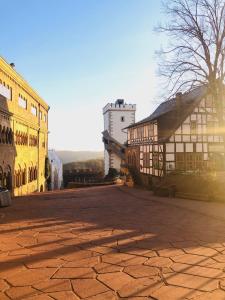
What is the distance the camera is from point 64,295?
5.01 m

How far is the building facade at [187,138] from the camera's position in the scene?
80.6 ft

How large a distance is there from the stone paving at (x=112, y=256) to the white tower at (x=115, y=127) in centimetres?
3735

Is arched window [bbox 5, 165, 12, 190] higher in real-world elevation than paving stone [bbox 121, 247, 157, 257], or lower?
higher

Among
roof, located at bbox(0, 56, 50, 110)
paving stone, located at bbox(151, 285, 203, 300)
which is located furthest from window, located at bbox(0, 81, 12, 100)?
paving stone, located at bbox(151, 285, 203, 300)

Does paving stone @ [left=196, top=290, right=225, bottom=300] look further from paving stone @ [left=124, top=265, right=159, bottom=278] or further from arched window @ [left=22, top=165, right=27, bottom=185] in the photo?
arched window @ [left=22, top=165, right=27, bottom=185]

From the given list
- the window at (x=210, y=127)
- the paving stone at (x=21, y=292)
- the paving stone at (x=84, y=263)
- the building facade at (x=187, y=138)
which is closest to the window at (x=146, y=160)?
the building facade at (x=187, y=138)

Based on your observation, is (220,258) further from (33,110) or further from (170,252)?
(33,110)

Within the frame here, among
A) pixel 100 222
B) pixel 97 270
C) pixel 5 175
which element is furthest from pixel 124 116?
pixel 97 270

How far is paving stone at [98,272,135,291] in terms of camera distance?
5359mm

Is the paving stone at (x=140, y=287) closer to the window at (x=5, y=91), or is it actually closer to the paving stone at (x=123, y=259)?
the paving stone at (x=123, y=259)

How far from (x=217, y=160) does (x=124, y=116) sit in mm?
30396

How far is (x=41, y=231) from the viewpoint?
929 centimetres

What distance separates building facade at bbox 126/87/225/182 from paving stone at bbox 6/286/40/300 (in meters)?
19.5

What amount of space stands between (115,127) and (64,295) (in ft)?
161
